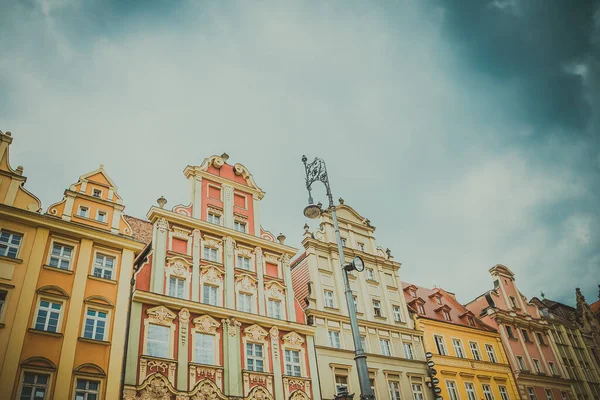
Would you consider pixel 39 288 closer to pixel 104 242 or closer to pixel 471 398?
pixel 104 242

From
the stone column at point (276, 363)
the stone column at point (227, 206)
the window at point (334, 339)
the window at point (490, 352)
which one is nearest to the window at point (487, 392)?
the window at point (490, 352)

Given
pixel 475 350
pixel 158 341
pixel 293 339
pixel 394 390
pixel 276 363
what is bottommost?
pixel 394 390

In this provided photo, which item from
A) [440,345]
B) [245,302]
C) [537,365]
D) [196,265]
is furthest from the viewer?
[537,365]

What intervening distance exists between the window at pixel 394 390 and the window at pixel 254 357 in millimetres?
9360

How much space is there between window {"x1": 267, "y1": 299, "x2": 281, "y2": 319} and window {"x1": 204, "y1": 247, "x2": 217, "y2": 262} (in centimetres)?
408

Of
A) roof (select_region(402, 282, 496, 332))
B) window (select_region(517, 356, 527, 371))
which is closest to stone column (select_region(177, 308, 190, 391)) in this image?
roof (select_region(402, 282, 496, 332))

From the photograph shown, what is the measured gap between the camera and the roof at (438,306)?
1435 inches

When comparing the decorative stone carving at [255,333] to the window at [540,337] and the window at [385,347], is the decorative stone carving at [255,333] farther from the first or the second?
the window at [540,337]

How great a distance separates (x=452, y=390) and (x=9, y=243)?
28.6 m

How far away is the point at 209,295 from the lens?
24.2m

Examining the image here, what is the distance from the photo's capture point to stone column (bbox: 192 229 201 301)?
927 inches

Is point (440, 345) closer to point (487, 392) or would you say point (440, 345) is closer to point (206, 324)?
point (487, 392)

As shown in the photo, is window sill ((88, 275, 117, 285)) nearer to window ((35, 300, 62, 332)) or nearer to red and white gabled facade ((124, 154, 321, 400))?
red and white gabled facade ((124, 154, 321, 400))

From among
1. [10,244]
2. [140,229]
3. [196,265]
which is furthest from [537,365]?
[10,244]
